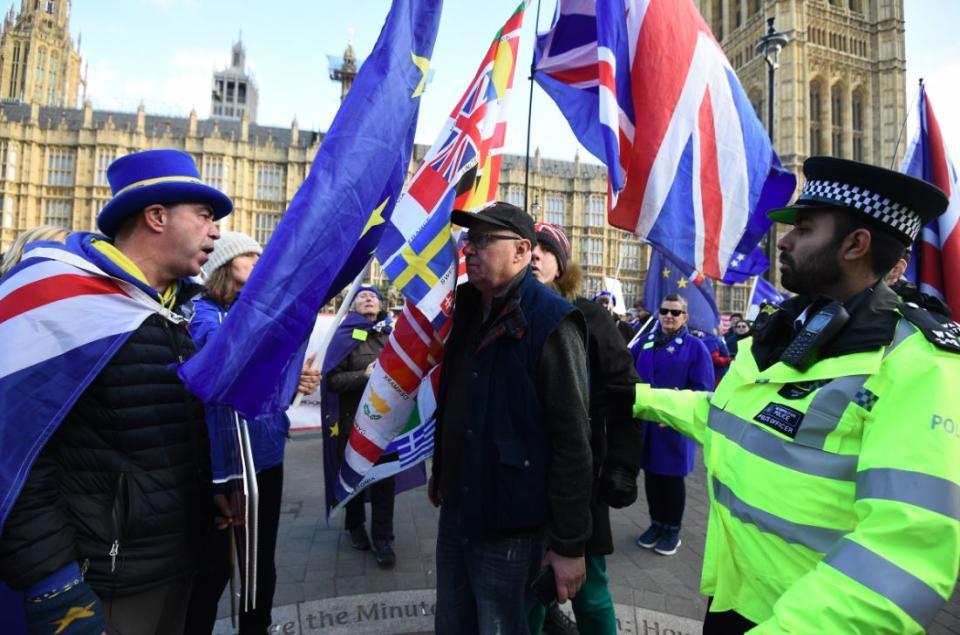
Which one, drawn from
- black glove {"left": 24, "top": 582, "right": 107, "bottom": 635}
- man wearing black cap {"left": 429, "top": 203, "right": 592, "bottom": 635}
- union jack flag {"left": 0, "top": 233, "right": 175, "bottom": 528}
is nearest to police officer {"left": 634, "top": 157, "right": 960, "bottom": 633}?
man wearing black cap {"left": 429, "top": 203, "right": 592, "bottom": 635}

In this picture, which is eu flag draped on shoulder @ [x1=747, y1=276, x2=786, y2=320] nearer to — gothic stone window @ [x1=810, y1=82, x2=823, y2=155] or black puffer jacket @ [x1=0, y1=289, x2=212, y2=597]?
black puffer jacket @ [x1=0, y1=289, x2=212, y2=597]

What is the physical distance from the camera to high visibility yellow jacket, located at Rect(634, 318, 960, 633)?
900 mm

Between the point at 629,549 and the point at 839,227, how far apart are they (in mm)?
3279

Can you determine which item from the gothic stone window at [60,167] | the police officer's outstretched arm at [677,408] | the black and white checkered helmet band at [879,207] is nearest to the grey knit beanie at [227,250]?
the police officer's outstretched arm at [677,408]

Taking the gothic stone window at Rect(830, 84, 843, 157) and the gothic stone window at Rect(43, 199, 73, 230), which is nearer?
the gothic stone window at Rect(43, 199, 73, 230)

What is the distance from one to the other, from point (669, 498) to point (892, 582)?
3.30 m

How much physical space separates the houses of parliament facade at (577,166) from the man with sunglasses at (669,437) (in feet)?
115

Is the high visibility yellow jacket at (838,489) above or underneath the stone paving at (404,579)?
above

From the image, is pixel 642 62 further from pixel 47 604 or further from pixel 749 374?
pixel 47 604

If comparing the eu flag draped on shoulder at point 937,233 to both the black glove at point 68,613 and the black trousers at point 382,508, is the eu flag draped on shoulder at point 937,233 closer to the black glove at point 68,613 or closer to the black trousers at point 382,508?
the black trousers at point 382,508

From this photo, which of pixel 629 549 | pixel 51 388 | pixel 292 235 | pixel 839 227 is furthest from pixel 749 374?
pixel 629 549

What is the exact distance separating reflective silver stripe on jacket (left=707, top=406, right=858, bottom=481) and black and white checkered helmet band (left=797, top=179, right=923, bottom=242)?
0.63m

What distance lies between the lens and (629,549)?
394 cm

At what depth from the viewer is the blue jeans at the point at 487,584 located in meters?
1.74
